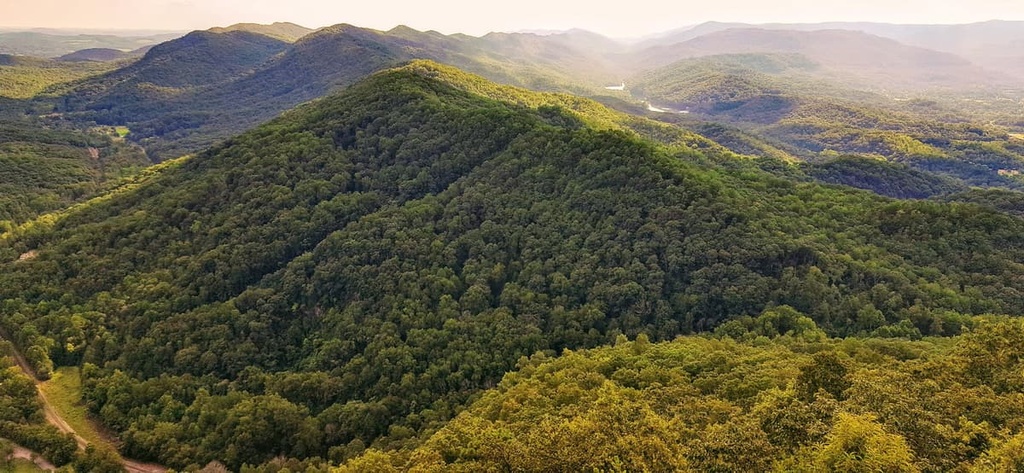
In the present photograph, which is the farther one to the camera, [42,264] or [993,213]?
[42,264]

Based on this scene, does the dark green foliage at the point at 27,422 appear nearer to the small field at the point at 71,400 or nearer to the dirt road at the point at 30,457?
the dirt road at the point at 30,457

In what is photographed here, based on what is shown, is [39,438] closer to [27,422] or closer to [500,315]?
[27,422]

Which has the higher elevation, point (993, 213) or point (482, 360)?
point (993, 213)

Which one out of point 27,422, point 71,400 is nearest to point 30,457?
point 27,422

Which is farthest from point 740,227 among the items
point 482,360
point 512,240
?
point 482,360

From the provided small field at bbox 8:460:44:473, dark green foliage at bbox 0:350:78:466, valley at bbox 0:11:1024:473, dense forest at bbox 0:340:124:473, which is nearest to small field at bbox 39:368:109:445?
valley at bbox 0:11:1024:473

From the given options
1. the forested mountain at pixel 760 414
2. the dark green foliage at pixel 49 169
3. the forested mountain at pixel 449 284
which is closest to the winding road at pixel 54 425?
the forested mountain at pixel 449 284

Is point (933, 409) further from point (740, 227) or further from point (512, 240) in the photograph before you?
point (512, 240)
